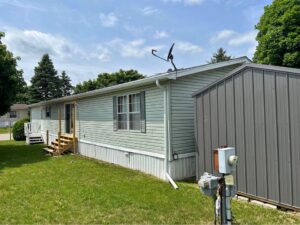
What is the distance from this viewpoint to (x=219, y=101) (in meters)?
6.15

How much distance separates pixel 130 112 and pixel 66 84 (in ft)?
150

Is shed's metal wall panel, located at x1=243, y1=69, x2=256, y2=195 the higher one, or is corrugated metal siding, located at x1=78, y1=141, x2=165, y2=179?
shed's metal wall panel, located at x1=243, y1=69, x2=256, y2=195

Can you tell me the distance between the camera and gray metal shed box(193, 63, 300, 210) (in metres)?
4.68

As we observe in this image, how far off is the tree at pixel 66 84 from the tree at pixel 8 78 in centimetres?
3671

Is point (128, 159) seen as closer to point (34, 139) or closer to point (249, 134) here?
point (249, 134)

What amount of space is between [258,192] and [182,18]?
7.48 meters

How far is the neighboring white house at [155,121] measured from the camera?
7.21 metres

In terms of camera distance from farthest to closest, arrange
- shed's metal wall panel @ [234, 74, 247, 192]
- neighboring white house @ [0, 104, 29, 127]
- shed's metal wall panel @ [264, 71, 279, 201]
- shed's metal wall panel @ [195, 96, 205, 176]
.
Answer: neighboring white house @ [0, 104, 29, 127] → shed's metal wall panel @ [195, 96, 205, 176] → shed's metal wall panel @ [234, 74, 247, 192] → shed's metal wall panel @ [264, 71, 279, 201]

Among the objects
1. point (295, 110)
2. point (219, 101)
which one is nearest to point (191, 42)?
point (219, 101)

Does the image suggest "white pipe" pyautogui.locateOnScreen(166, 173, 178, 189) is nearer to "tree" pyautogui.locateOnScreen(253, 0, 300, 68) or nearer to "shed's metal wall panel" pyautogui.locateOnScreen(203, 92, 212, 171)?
"shed's metal wall panel" pyautogui.locateOnScreen(203, 92, 212, 171)

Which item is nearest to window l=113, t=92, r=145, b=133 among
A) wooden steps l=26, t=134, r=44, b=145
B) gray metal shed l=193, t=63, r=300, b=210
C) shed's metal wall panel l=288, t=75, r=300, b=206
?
gray metal shed l=193, t=63, r=300, b=210

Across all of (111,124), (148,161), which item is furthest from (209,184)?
(111,124)

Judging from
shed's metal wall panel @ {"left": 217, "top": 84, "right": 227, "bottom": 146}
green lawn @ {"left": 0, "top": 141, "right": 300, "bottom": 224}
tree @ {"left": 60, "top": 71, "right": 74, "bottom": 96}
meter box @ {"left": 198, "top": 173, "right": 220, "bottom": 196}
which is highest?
tree @ {"left": 60, "top": 71, "right": 74, "bottom": 96}

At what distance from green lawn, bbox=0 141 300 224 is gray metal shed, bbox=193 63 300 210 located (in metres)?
0.50
